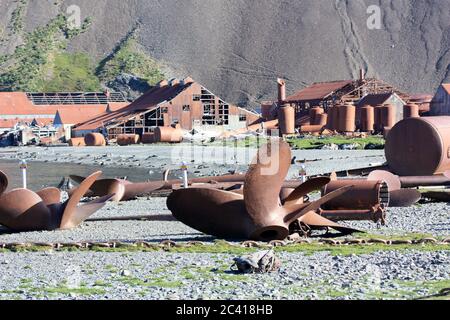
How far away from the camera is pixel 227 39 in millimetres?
131625

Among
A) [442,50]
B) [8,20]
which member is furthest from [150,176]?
[8,20]

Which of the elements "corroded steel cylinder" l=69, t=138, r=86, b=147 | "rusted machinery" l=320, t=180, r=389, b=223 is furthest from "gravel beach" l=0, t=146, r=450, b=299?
"corroded steel cylinder" l=69, t=138, r=86, b=147

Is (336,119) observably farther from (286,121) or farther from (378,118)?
(286,121)

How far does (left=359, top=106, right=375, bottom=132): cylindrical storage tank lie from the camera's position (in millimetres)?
66875

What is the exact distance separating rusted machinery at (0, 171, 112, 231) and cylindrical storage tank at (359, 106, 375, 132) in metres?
49.7

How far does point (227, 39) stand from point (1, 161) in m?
74.6

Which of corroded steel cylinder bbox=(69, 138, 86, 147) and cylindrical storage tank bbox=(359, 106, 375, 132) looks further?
corroded steel cylinder bbox=(69, 138, 86, 147)

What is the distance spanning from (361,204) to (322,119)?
5423cm

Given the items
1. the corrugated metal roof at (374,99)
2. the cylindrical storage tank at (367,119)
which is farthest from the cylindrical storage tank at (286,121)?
the corrugated metal roof at (374,99)

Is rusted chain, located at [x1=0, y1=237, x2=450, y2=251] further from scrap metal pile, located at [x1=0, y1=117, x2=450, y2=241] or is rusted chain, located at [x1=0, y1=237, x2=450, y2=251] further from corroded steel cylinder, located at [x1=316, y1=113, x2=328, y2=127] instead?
corroded steel cylinder, located at [x1=316, y1=113, x2=328, y2=127]

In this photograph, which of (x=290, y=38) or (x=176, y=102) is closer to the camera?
(x=176, y=102)

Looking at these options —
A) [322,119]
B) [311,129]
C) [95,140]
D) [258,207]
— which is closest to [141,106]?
[95,140]
